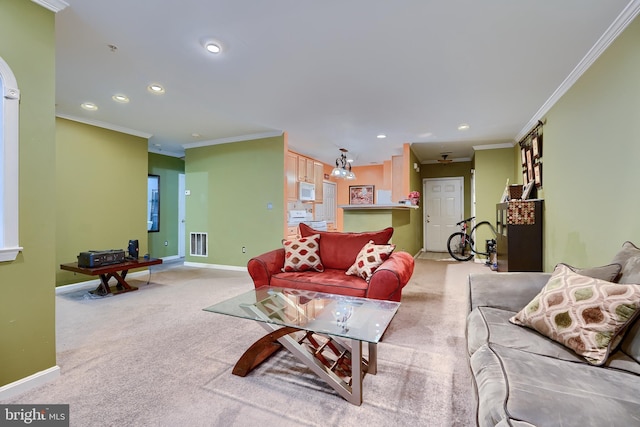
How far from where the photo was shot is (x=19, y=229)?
1736 mm

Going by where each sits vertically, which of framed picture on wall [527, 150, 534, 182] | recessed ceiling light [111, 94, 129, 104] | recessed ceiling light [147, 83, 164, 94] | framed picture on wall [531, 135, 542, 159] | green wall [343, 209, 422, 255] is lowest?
green wall [343, 209, 422, 255]

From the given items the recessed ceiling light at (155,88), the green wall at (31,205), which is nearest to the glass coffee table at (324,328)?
the green wall at (31,205)

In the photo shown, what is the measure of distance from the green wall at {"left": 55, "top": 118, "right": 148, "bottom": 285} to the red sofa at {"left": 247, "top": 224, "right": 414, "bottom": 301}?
9.94 ft

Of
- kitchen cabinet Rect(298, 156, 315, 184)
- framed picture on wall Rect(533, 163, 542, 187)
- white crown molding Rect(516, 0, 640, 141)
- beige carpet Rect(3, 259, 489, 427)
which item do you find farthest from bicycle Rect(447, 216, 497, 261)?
kitchen cabinet Rect(298, 156, 315, 184)

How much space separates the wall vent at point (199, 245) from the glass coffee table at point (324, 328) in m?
3.82

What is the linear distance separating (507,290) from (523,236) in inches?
93.2

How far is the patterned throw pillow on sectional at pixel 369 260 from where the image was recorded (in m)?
2.71

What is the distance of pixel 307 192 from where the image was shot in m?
6.25

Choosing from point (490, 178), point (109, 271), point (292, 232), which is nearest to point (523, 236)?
point (490, 178)

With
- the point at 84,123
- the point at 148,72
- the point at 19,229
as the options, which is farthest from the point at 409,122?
the point at 84,123

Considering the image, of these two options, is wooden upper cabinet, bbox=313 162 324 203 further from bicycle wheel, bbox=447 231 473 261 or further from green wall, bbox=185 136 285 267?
bicycle wheel, bbox=447 231 473 261

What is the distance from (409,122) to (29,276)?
444 cm

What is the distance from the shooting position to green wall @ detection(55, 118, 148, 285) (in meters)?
4.05

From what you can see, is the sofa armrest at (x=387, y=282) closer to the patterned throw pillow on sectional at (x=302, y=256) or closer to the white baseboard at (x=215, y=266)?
the patterned throw pillow on sectional at (x=302, y=256)
